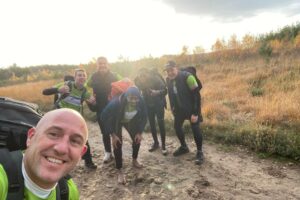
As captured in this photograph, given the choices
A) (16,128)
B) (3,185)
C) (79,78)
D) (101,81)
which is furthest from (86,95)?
(3,185)

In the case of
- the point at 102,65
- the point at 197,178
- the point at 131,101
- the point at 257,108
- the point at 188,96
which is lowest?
the point at 197,178

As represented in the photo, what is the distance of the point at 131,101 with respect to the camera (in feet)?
19.3

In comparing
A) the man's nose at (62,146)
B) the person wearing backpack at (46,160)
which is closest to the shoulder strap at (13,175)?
the person wearing backpack at (46,160)

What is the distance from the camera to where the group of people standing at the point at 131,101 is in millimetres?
5910

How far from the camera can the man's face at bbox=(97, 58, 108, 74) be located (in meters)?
6.57

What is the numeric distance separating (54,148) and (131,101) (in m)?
3.91

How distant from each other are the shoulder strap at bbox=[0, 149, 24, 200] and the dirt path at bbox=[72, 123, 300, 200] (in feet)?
12.5

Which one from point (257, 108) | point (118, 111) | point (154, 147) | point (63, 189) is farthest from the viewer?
point (257, 108)

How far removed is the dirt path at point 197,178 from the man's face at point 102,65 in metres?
1.96

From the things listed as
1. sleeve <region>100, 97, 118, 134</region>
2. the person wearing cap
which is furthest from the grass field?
sleeve <region>100, 97, 118, 134</region>

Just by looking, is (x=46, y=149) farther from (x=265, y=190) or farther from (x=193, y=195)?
(x=265, y=190)

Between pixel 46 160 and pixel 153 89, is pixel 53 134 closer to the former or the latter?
pixel 46 160

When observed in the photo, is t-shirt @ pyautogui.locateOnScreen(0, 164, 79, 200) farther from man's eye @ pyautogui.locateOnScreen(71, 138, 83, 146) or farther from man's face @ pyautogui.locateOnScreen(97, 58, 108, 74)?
man's face @ pyautogui.locateOnScreen(97, 58, 108, 74)

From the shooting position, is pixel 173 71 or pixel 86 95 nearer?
pixel 86 95
